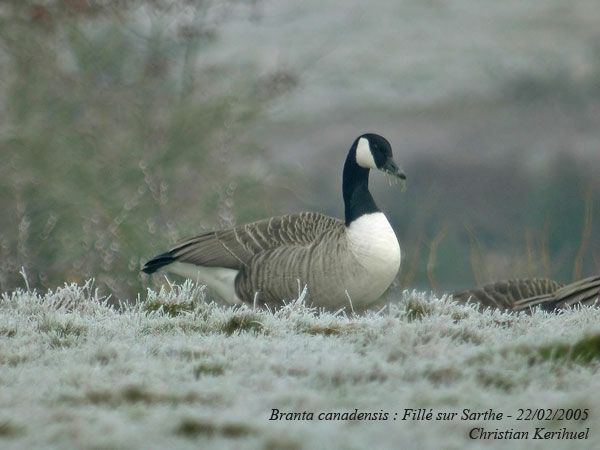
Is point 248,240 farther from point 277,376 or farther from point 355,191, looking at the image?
point 277,376

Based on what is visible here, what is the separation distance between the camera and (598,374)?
399 centimetres

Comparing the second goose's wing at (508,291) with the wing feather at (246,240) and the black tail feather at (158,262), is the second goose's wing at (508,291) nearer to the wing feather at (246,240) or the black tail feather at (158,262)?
the wing feather at (246,240)

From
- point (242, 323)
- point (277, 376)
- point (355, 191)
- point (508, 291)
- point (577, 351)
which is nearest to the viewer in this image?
point (277, 376)

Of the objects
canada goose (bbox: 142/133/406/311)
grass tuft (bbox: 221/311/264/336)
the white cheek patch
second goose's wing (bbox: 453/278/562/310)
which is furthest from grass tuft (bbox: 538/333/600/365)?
→ the white cheek patch

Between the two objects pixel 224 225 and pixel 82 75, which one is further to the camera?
pixel 82 75

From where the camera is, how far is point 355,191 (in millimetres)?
7855

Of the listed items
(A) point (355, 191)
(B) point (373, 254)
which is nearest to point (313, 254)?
(B) point (373, 254)

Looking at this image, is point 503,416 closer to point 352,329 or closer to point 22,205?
point 352,329

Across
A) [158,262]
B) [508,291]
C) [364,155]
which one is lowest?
[508,291]

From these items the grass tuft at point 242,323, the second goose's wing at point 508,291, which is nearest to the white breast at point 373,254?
the second goose's wing at point 508,291

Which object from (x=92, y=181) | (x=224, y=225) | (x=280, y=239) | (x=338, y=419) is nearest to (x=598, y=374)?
(x=338, y=419)

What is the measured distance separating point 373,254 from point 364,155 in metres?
1.16

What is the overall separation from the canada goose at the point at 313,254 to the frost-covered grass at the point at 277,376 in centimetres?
168

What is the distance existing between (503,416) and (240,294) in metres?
4.48
